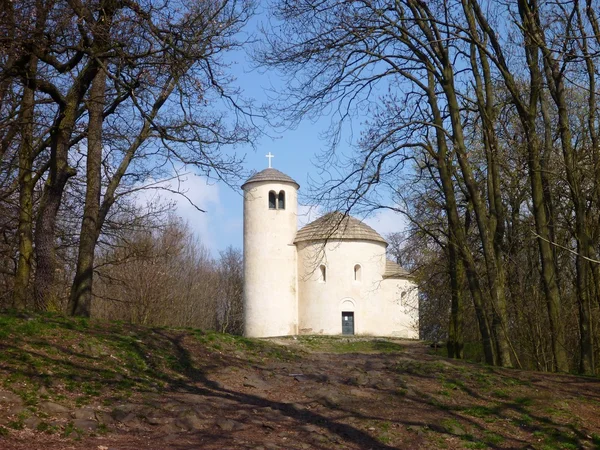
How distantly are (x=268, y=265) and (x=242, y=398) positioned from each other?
28.6 metres

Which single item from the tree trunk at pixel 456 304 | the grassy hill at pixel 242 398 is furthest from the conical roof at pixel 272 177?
the grassy hill at pixel 242 398

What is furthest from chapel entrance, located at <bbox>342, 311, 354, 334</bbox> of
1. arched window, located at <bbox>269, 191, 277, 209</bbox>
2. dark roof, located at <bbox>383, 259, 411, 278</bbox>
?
arched window, located at <bbox>269, 191, 277, 209</bbox>

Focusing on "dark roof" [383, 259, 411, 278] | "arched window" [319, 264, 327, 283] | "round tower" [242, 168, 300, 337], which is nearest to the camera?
"round tower" [242, 168, 300, 337]

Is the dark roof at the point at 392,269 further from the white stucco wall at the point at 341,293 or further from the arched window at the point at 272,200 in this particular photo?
the arched window at the point at 272,200

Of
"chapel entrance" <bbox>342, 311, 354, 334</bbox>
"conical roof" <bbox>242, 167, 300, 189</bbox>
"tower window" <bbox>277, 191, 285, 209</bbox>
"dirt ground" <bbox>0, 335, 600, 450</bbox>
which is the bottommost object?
"dirt ground" <bbox>0, 335, 600, 450</bbox>

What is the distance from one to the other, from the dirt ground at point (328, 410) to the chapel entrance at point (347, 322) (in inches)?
1006

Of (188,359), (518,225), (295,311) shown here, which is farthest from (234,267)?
(188,359)

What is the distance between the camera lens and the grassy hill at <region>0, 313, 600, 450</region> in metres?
8.58

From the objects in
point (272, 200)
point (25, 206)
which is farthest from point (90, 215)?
point (272, 200)

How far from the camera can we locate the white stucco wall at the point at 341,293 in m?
39.0

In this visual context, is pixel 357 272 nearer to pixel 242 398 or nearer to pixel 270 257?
pixel 270 257

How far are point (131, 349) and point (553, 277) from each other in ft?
27.2

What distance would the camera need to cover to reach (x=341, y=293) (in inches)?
1542

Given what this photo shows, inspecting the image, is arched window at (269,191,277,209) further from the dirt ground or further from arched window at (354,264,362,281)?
the dirt ground
